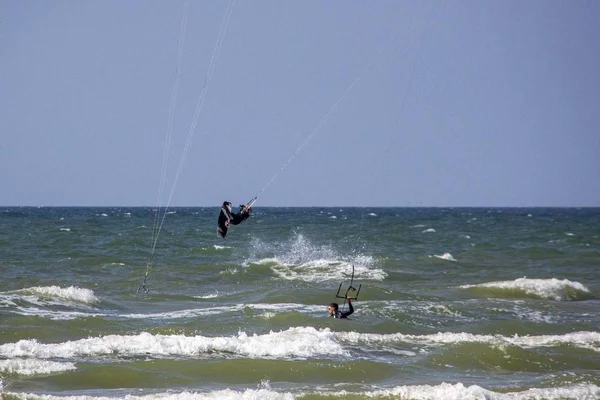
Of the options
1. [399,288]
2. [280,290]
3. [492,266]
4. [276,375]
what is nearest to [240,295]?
[280,290]

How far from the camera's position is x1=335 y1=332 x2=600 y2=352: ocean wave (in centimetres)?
1720

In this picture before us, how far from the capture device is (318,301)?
23016mm

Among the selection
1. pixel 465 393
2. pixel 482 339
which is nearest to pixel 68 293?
pixel 482 339

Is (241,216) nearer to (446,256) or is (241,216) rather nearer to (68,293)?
(68,293)

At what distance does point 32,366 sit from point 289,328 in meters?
5.93

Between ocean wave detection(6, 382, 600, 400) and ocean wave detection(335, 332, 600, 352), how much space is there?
3.66m

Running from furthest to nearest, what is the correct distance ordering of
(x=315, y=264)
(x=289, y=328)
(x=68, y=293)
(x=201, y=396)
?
(x=315, y=264)
(x=68, y=293)
(x=289, y=328)
(x=201, y=396)

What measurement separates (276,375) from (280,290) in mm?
10414

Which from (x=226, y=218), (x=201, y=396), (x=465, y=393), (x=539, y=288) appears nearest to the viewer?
(x=201, y=396)

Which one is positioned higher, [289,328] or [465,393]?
[289,328]

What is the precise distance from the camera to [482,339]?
17.3 m

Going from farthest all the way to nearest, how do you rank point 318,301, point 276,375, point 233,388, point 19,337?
point 318,301
point 19,337
point 276,375
point 233,388

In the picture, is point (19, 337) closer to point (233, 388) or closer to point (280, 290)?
point (233, 388)

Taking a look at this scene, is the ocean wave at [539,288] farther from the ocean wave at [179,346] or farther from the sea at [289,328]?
the ocean wave at [179,346]
